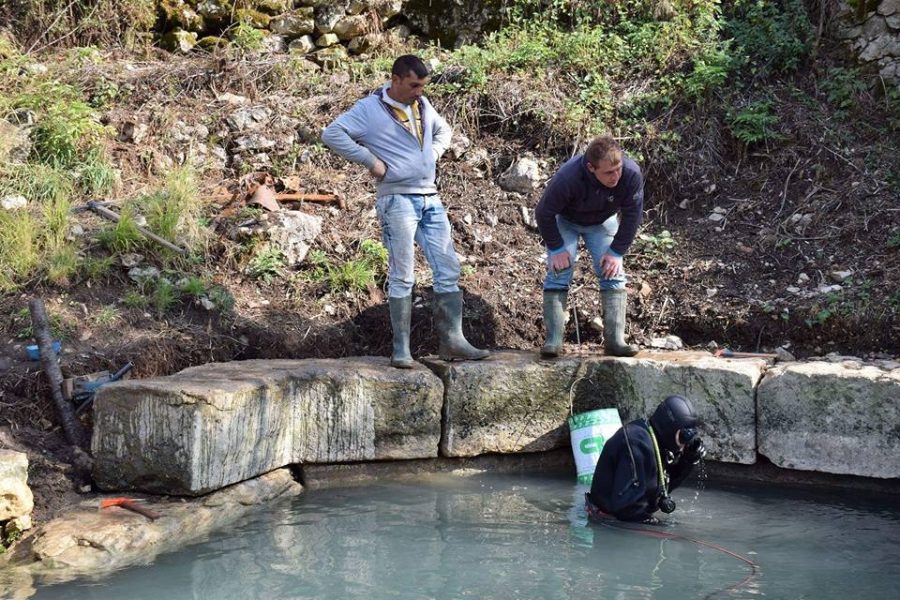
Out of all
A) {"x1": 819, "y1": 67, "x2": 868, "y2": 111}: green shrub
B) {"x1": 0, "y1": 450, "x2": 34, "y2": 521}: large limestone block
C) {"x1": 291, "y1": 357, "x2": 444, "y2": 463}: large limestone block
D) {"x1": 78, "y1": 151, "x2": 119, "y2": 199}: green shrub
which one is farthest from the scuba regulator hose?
{"x1": 819, "y1": 67, "x2": 868, "y2": 111}: green shrub

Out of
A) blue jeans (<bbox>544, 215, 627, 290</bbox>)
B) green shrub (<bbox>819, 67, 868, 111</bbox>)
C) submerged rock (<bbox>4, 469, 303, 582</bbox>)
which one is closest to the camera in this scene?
submerged rock (<bbox>4, 469, 303, 582</bbox>)

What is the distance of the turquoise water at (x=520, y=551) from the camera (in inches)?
184

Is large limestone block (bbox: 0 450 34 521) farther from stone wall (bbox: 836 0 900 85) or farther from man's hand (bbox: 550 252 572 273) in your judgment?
stone wall (bbox: 836 0 900 85)

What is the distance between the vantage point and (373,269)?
7.81 m

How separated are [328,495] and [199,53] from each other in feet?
18.8

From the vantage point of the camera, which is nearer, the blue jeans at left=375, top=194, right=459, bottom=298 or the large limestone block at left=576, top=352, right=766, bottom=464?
the blue jeans at left=375, top=194, right=459, bottom=298

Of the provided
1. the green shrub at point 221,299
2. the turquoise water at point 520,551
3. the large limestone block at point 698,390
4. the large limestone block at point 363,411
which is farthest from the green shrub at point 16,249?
the large limestone block at point 698,390

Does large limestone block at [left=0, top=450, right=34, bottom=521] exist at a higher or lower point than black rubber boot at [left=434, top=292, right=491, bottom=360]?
lower

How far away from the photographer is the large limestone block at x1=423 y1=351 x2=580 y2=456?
6.61 metres

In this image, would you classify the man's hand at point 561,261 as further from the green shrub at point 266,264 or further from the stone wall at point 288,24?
the stone wall at point 288,24

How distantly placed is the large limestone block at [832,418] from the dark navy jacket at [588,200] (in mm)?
1337

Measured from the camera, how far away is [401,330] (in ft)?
21.4

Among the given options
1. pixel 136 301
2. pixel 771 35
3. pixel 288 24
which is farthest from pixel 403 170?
pixel 771 35

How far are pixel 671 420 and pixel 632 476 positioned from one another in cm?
37
